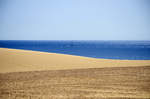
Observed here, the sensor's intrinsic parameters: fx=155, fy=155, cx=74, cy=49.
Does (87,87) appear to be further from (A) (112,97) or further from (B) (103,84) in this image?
(A) (112,97)

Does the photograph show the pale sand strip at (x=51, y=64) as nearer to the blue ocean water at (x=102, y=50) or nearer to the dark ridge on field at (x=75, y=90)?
the dark ridge on field at (x=75, y=90)

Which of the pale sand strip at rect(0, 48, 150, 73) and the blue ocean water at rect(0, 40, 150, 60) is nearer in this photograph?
the pale sand strip at rect(0, 48, 150, 73)

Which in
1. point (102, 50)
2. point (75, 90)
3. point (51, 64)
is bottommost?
point (75, 90)

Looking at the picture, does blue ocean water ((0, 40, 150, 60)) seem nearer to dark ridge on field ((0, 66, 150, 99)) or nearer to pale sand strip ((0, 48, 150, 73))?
pale sand strip ((0, 48, 150, 73))

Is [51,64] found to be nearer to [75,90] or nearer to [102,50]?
[75,90]

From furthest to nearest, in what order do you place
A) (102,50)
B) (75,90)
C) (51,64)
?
(102,50) < (51,64) < (75,90)

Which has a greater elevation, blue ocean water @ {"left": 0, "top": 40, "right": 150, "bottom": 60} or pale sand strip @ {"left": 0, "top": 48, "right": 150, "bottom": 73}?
blue ocean water @ {"left": 0, "top": 40, "right": 150, "bottom": 60}

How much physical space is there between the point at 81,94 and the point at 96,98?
18.1 inches

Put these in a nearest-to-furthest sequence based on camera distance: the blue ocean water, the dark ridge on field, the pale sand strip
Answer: the dark ridge on field, the pale sand strip, the blue ocean water

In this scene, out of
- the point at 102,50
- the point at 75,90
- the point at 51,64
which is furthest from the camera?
the point at 102,50

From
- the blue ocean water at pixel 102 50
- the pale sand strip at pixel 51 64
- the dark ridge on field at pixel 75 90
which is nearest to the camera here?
the dark ridge on field at pixel 75 90

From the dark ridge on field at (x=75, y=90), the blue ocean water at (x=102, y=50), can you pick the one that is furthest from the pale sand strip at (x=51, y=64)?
the blue ocean water at (x=102, y=50)

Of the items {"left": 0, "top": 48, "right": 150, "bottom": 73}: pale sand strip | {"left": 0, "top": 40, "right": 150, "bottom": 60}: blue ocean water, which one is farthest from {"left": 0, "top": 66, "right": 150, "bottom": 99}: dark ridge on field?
{"left": 0, "top": 40, "right": 150, "bottom": 60}: blue ocean water

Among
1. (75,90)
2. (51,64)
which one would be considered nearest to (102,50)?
(51,64)
